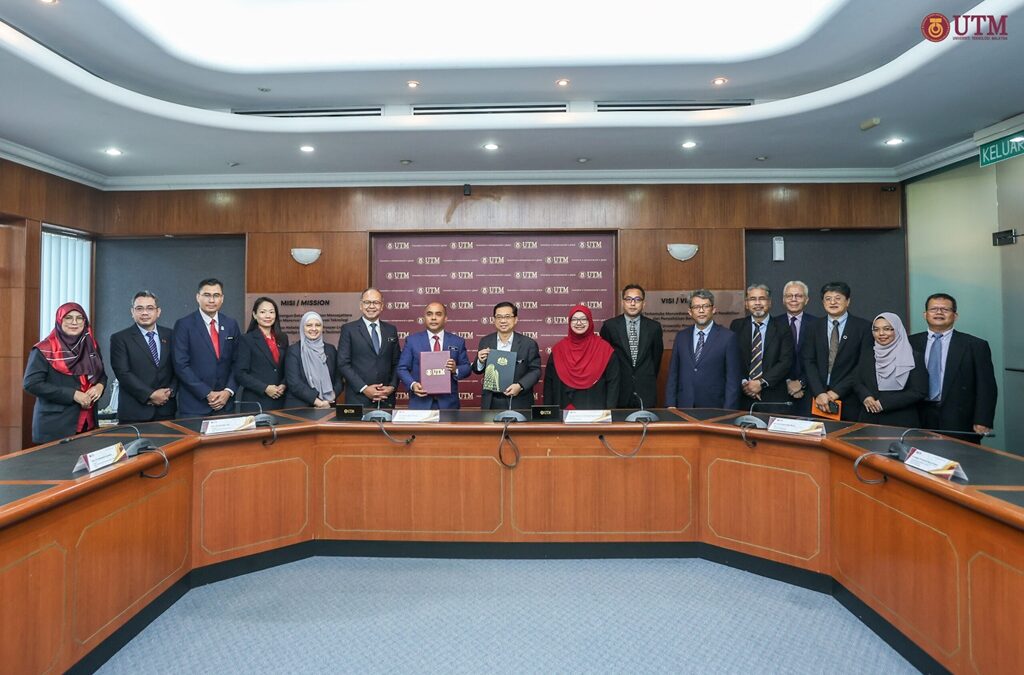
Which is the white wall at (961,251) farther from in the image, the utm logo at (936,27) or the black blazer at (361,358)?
the black blazer at (361,358)

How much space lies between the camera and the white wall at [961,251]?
4723mm

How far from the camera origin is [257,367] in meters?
3.78

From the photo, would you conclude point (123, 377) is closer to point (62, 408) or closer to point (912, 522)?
point (62, 408)

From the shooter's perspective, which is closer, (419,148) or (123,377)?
(123,377)

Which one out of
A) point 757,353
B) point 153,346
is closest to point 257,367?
point 153,346

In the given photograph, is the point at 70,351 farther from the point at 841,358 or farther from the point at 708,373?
the point at 841,358

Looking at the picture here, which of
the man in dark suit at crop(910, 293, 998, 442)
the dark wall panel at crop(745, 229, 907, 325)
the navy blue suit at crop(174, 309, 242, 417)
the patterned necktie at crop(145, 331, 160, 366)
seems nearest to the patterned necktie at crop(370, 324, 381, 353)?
the navy blue suit at crop(174, 309, 242, 417)

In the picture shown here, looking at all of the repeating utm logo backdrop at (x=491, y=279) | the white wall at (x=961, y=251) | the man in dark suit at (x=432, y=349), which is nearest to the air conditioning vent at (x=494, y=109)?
the repeating utm logo backdrop at (x=491, y=279)

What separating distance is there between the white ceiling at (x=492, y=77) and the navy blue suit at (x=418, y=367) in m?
1.64

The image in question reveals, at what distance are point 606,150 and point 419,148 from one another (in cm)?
159

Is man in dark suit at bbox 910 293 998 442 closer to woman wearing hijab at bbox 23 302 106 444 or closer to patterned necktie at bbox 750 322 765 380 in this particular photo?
patterned necktie at bbox 750 322 765 380

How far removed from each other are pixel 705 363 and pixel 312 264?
3.89 metres

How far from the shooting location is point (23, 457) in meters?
2.23

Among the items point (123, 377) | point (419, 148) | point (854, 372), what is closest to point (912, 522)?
point (854, 372)
